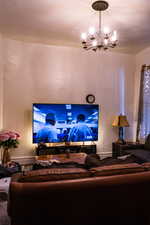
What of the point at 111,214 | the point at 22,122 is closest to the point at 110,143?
the point at 22,122

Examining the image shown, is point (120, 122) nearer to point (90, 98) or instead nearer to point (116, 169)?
point (90, 98)

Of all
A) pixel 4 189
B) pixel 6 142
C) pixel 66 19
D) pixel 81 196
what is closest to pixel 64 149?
pixel 6 142

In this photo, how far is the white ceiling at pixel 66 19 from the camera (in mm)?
3002

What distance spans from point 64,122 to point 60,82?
0.99m

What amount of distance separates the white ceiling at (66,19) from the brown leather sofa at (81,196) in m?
2.44

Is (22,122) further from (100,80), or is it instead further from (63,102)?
(100,80)

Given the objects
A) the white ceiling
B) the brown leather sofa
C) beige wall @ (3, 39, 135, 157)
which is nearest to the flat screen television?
beige wall @ (3, 39, 135, 157)

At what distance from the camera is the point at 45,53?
4781 mm

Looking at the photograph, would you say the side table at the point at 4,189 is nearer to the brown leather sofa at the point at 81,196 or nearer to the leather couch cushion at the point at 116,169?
the brown leather sofa at the point at 81,196

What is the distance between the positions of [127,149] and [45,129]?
1.89 meters

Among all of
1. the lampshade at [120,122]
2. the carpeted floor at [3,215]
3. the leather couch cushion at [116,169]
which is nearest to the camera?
the leather couch cushion at [116,169]

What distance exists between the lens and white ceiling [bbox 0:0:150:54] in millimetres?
3002

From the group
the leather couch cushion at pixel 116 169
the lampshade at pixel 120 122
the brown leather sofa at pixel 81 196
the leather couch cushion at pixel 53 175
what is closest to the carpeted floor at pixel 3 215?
the brown leather sofa at pixel 81 196

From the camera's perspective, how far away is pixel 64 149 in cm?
461
